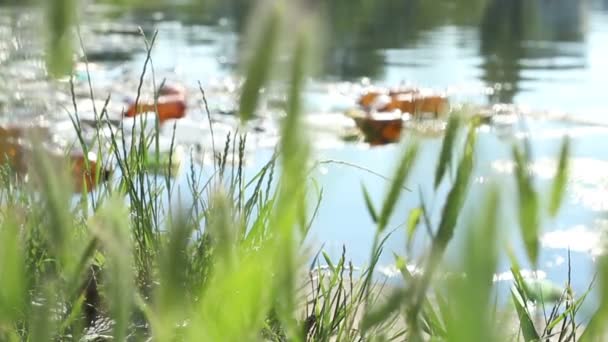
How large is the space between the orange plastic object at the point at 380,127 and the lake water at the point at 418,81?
0.19 feet

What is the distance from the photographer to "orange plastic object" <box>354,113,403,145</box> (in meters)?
1.92

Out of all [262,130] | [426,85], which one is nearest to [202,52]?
[426,85]

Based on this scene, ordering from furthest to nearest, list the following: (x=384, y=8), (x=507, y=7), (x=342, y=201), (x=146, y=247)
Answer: (x=384, y=8) < (x=507, y=7) < (x=342, y=201) < (x=146, y=247)

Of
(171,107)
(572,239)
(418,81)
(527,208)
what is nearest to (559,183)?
(527,208)

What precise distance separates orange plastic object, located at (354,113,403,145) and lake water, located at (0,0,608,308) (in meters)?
0.06

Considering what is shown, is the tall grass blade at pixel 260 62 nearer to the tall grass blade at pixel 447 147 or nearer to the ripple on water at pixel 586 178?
the tall grass blade at pixel 447 147

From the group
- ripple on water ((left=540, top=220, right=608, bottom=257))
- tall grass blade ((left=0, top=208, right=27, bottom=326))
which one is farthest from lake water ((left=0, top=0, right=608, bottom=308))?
tall grass blade ((left=0, top=208, right=27, bottom=326))

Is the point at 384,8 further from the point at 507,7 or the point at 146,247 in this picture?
the point at 146,247

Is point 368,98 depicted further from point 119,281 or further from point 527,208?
point 119,281

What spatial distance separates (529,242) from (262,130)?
5.36 ft

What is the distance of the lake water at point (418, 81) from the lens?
532mm

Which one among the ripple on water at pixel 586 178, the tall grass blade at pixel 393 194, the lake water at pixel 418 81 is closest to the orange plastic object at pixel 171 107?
the lake water at pixel 418 81

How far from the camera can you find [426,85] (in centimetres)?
242

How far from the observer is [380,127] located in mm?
1976
